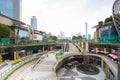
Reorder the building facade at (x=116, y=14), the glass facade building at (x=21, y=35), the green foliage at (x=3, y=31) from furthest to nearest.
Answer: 1. the glass facade building at (x=21, y=35)
2. the building facade at (x=116, y=14)
3. the green foliage at (x=3, y=31)

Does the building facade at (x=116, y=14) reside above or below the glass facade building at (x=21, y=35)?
above

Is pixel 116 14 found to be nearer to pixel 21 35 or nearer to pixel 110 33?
pixel 110 33

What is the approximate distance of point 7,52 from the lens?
139ft

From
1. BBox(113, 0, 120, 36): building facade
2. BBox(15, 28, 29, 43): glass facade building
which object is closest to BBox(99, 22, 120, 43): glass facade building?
BBox(113, 0, 120, 36): building facade

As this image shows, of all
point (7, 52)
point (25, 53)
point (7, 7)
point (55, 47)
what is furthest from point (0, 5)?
point (7, 52)

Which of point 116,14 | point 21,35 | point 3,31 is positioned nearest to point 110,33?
point 116,14

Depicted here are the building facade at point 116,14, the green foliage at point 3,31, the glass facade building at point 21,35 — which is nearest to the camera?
the green foliage at point 3,31

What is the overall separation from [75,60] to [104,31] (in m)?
28.9

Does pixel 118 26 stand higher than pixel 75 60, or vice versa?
pixel 118 26

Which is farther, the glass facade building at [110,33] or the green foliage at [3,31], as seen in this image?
the glass facade building at [110,33]

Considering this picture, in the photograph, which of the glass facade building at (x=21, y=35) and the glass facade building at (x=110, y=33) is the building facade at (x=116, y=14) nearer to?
the glass facade building at (x=110, y=33)

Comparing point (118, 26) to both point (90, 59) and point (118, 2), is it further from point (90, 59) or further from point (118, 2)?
point (90, 59)

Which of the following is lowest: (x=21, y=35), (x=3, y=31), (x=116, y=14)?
(x=21, y=35)

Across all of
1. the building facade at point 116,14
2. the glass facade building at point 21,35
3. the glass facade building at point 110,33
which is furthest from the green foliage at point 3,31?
the building facade at point 116,14
